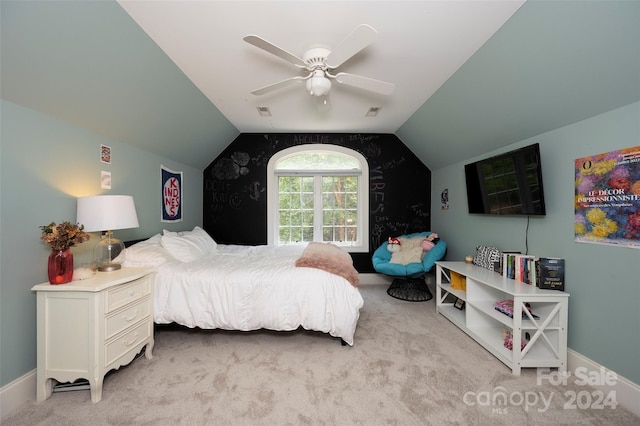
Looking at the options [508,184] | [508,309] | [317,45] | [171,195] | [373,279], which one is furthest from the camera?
[373,279]

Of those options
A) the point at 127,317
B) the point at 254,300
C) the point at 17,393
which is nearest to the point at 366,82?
the point at 254,300

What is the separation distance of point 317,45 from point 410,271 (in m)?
2.85

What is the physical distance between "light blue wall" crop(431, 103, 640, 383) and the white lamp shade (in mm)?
3491

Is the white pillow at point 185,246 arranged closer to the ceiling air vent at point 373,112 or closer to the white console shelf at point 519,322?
the ceiling air vent at point 373,112

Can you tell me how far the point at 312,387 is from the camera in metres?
1.75

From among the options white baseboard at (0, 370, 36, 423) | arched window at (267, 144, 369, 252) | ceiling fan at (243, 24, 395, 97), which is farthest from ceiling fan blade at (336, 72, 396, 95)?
white baseboard at (0, 370, 36, 423)

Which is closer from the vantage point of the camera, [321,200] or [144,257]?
[144,257]

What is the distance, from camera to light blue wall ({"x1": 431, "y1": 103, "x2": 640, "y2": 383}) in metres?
1.60

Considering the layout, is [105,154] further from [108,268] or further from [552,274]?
[552,274]

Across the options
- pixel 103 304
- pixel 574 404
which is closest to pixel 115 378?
pixel 103 304

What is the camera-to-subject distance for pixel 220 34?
1.82m

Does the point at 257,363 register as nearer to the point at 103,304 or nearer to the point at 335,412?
the point at 335,412

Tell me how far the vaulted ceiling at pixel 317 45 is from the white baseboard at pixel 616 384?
1.80 m

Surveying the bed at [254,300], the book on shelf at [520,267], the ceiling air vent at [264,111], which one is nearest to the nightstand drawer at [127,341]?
the bed at [254,300]
